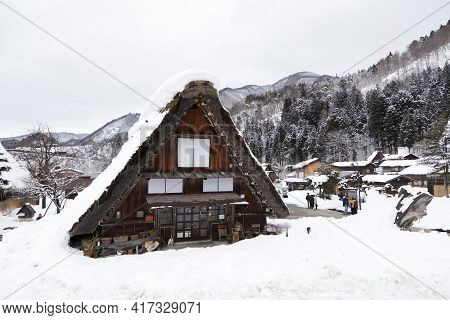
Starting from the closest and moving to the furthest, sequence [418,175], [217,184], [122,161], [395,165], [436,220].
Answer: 1. [122,161]
2. [217,184]
3. [436,220]
4. [418,175]
5. [395,165]

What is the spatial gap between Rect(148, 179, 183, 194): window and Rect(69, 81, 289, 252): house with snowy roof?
45 millimetres

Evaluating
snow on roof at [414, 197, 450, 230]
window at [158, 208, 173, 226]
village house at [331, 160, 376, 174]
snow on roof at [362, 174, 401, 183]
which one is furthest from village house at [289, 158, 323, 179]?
window at [158, 208, 173, 226]

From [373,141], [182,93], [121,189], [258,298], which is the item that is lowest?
[258,298]

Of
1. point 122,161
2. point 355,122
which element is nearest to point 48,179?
point 122,161

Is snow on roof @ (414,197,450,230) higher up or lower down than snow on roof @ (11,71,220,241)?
lower down

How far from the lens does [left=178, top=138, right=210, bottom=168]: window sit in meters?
13.6

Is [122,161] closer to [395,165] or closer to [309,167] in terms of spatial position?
[395,165]

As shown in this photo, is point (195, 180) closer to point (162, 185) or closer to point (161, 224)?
point (162, 185)

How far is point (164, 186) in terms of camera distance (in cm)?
1331

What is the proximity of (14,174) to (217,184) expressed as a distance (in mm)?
29154

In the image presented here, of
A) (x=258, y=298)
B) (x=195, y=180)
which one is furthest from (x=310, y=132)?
(x=258, y=298)

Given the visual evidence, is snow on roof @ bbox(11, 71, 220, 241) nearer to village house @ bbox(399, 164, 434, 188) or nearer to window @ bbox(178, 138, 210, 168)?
window @ bbox(178, 138, 210, 168)

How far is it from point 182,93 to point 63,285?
29.0 feet

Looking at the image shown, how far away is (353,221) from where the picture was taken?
54.6ft
